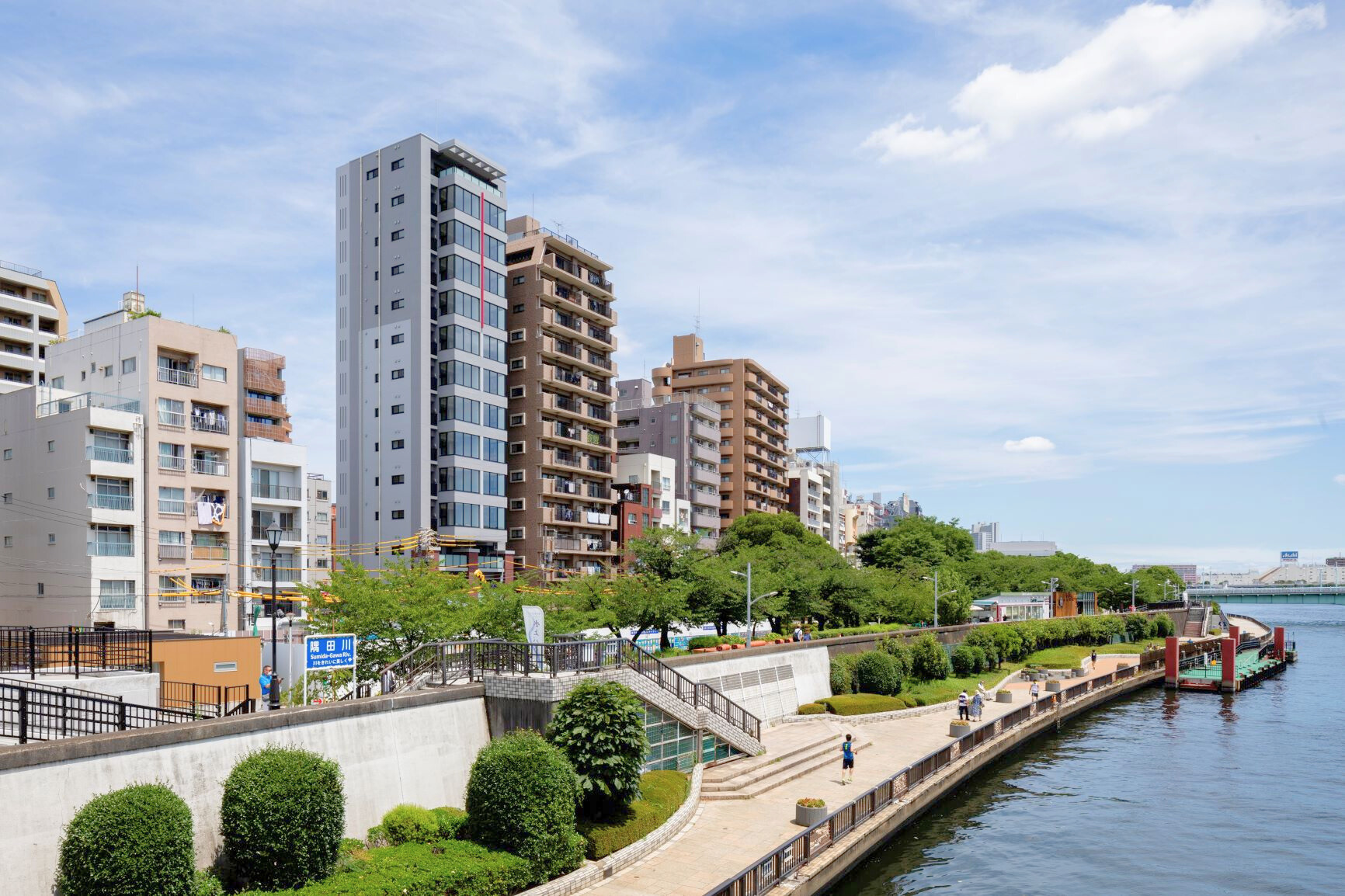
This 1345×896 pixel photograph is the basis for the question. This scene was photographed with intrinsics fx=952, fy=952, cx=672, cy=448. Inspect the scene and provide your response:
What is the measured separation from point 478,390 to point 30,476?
33.4 meters

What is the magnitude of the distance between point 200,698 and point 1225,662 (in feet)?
246

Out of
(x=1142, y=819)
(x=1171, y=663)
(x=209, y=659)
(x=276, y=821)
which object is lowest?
(x=1171, y=663)

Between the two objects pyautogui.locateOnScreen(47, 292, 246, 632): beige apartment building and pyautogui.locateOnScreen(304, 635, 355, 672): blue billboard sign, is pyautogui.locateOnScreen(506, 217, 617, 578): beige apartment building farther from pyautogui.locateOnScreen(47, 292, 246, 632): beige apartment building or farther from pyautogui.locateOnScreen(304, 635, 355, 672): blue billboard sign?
pyautogui.locateOnScreen(304, 635, 355, 672): blue billboard sign

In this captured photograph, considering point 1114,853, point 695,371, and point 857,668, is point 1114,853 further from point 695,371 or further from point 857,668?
point 695,371

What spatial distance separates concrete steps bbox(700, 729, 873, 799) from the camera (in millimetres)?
30781

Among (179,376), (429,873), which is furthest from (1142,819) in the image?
(179,376)

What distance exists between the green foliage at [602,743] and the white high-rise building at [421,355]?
5373cm

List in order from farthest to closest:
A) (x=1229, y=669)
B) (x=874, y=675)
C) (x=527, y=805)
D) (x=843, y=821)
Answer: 1. (x=1229, y=669)
2. (x=874, y=675)
3. (x=843, y=821)
4. (x=527, y=805)

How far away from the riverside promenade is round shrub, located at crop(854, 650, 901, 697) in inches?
138

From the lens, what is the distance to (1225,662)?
7669 cm

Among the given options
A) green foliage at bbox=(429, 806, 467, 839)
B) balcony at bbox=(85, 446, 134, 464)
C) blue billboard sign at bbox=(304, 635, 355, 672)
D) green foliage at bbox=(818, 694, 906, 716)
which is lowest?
green foliage at bbox=(818, 694, 906, 716)

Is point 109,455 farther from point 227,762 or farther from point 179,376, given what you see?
point 227,762

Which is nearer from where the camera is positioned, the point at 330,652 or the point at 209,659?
the point at 330,652

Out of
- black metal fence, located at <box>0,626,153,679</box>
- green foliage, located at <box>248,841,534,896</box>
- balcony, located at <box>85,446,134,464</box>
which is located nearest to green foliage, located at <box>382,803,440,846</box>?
green foliage, located at <box>248,841,534,896</box>
